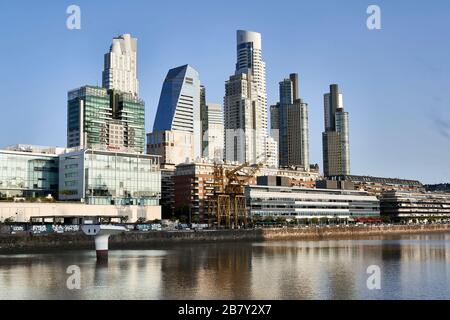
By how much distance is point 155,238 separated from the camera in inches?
4353

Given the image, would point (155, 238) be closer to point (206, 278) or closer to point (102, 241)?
point (102, 241)

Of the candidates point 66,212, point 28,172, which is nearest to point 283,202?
point 66,212

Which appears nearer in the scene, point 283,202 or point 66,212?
point 66,212

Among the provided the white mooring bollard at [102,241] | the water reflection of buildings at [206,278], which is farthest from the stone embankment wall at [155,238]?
the water reflection of buildings at [206,278]

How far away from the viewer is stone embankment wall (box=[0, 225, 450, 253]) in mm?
88981

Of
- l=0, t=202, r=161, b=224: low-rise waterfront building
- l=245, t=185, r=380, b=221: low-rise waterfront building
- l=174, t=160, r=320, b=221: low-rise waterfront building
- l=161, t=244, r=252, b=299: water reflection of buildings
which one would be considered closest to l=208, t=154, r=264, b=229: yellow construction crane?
l=245, t=185, r=380, b=221: low-rise waterfront building

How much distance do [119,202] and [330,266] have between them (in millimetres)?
82346

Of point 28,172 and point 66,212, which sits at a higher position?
point 28,172

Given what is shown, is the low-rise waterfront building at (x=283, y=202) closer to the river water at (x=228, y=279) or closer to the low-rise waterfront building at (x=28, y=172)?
the low-rise waterfront building at (x=28, y=172)

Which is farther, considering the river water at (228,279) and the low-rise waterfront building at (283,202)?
the low-rise waterfront building at (283,202)

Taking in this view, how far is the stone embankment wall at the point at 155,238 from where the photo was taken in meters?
89.0

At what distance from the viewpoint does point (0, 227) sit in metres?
95.7

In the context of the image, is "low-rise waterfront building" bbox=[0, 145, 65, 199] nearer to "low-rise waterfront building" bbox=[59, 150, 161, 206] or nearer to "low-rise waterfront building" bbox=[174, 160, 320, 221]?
"low-rise waterfront building" bbox=[59, 150, 161, 206]
